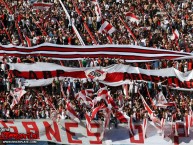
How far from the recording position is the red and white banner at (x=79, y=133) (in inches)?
1110

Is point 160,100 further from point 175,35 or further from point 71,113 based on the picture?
point 175,35

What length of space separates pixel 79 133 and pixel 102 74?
442cm

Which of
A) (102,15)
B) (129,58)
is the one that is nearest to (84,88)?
(129,58)

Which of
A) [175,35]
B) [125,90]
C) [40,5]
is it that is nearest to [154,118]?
[125,90]

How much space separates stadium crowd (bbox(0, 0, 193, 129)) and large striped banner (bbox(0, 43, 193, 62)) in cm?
30

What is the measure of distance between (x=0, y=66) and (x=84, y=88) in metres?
4.04

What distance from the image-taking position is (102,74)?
32.1 meters

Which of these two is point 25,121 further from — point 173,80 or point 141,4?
point 141,4

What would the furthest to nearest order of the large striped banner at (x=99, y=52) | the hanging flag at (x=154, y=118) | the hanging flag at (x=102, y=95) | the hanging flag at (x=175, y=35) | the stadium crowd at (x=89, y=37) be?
the hanging flag at (x=175, y=35)
the large striped banner at (x=99, y=52)
the stadium crowd at (x=89, y=37)
the hanging flag at (x=102, y=95)
the hanging flag at (x=154, y=118)

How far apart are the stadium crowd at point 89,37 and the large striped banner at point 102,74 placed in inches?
A: 13.8

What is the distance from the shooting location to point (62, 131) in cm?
2842

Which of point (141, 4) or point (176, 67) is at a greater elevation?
point (141, 4)

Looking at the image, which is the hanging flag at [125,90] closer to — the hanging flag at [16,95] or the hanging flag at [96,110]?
the hanging flag at [96,110]

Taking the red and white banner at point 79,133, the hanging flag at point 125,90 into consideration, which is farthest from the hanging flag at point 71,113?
the hanging flag at point 125,90
